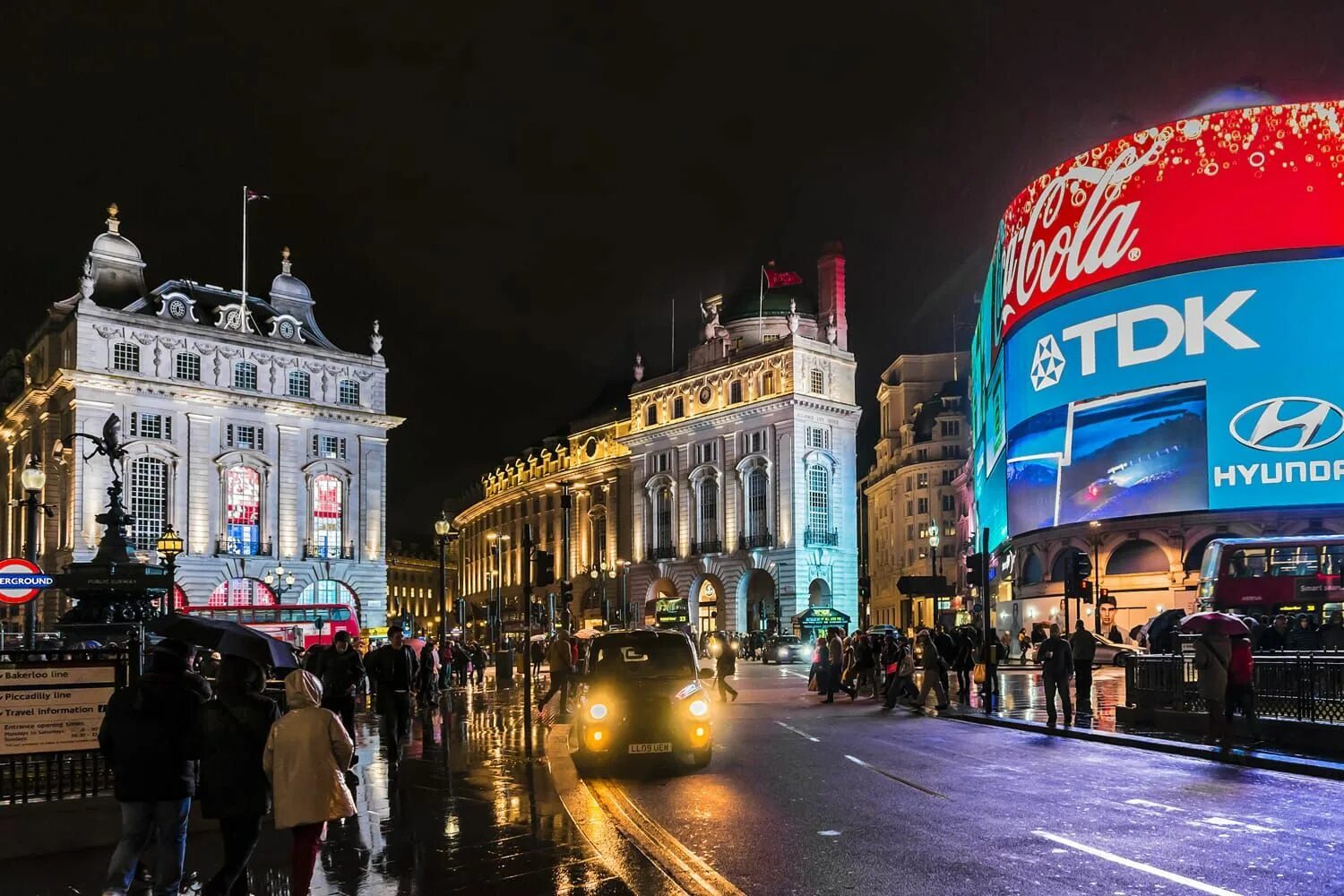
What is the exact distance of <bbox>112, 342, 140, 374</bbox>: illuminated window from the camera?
242 ft

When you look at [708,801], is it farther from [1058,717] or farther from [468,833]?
[1058,717]

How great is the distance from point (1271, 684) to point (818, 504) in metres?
66.4

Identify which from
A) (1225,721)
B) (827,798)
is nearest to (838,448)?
(1225,721)

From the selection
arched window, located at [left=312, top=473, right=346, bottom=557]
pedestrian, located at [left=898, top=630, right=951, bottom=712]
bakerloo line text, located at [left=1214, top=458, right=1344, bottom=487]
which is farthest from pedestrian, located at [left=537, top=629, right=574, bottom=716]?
arched window, located at [left=312, top=473, right=346, bottom=557]

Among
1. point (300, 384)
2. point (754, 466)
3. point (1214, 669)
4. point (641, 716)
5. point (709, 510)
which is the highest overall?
point (300, 384)

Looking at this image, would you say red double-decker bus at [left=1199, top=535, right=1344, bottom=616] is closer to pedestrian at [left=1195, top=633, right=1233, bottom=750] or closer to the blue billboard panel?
the blue billboard panel

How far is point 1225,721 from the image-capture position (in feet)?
59.5

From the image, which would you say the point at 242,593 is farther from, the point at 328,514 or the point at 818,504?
the point at 818,504

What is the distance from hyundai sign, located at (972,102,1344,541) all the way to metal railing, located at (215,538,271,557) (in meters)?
46.6

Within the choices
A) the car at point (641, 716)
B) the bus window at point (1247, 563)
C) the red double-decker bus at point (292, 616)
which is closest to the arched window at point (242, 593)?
the red double-decker bus at point (292, 616)

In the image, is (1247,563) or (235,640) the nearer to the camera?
(235,640)

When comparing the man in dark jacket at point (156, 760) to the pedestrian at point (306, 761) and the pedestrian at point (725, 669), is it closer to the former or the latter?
the pedestrian at point (306, 761)

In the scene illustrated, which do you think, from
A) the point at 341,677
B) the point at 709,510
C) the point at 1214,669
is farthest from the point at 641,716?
the point at 709,510

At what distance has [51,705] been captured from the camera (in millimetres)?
11430
